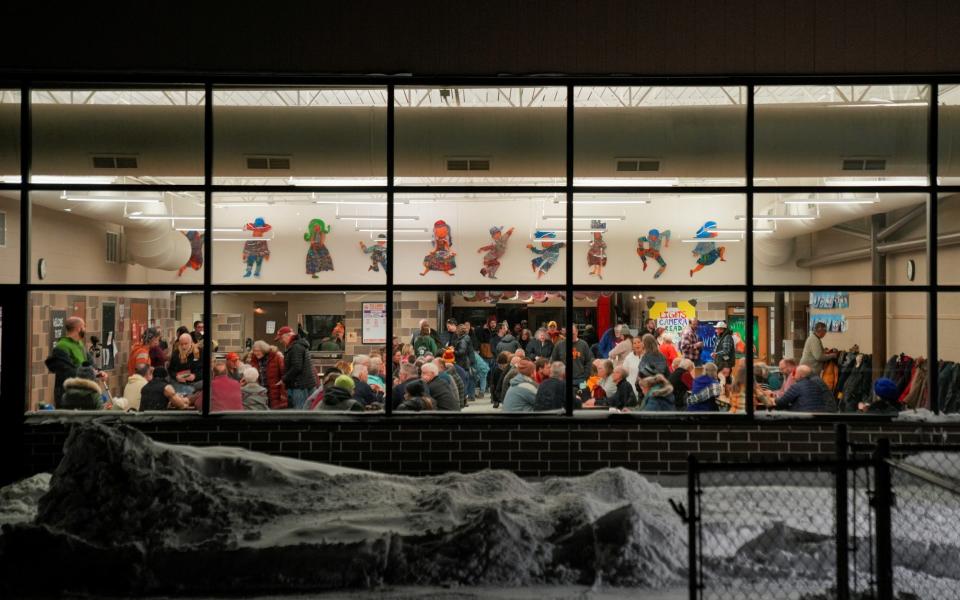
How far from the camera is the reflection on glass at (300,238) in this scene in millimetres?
10070

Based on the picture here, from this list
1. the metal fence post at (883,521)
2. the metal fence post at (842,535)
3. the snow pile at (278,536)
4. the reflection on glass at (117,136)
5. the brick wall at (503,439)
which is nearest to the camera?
the metal fence post at (883,521)

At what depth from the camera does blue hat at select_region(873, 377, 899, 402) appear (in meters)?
10.0

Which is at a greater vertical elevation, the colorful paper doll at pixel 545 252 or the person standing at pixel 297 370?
the colorful paper doll at pixel 545 252

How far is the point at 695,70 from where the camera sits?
9.74 meters

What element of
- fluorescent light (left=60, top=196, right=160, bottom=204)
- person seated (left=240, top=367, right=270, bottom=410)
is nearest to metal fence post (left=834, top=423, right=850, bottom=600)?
person seated (left=240, top=367, right=270, bottom=410)

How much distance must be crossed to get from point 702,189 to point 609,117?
4.89 feet

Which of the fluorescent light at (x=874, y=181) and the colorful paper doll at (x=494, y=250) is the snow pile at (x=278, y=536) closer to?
the colorful paper doll at (x=494, y=250)

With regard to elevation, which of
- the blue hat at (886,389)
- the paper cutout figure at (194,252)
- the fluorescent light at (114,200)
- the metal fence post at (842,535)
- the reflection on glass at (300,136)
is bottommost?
the metal fence post at (842,535)

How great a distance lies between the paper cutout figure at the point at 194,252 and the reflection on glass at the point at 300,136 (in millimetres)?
749

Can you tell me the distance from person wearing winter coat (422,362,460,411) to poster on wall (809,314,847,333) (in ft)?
15.1

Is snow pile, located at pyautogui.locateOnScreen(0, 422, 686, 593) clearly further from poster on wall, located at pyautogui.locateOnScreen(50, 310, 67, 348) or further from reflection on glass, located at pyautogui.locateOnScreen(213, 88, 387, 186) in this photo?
reflection on glass, located at pyautogui.locateOnScreen(213, 88, 387, 186)

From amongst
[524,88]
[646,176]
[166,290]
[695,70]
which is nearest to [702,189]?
[646,176]

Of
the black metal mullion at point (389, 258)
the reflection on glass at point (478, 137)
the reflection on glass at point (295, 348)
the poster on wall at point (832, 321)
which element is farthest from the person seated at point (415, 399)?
the poster on wall at point (832, 321)

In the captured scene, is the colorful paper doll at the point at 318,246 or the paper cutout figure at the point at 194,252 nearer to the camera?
the paper cutout figure at the point at 194,252
